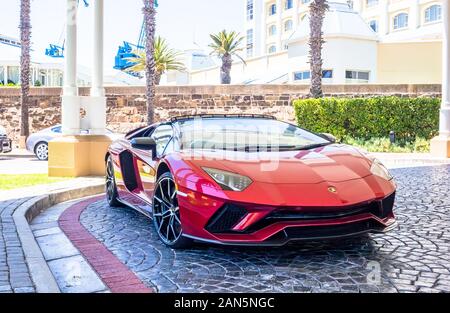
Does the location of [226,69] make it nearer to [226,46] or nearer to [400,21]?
[226,46]

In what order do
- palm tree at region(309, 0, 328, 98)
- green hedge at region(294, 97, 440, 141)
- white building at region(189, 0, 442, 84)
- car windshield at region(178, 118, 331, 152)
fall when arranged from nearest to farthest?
1. car windshield at region(178, 118, 331, 152)
2. green hedge at region(294, 97, 440, 141)
3. palm tree at region(309, 0, 328, 98)
4. white building at region(189, 0, 442, 84)

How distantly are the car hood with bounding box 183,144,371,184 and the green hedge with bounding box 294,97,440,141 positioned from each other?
1498 centimetres

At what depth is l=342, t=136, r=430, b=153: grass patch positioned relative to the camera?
58.1ft

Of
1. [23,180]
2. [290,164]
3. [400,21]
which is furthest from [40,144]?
[400,21]

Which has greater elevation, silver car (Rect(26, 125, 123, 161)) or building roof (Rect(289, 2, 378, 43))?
building roof (Rect(289, 2, 378, 43))

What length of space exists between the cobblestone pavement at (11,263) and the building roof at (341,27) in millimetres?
23837

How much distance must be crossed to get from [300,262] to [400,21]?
45350 mm

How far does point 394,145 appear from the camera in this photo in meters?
18.2

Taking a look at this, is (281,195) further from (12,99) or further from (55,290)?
(12,99)

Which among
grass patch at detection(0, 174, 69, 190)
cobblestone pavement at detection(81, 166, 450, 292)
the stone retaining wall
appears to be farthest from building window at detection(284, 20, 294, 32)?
cobblestone pavement at detection(81, 166, 450, 292)

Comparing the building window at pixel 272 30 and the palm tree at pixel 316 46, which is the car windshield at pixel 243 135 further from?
the building window at pixel 272 30

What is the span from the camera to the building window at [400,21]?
44812 mm

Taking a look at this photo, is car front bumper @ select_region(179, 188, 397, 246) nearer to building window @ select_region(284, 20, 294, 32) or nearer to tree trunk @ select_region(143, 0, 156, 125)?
tree trunk @ select_region(143, 0, 156, 125)

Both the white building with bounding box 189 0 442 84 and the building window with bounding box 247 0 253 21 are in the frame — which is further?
the building window with bounding box 247 0 253 21
